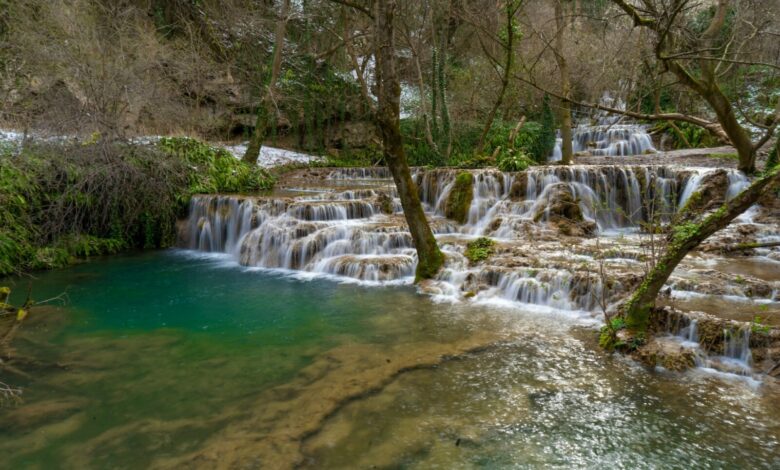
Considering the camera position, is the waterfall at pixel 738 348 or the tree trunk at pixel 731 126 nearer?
the waterfall at pixel 738 348

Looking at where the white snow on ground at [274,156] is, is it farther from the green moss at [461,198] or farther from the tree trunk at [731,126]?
the tree trunk at [731,126]

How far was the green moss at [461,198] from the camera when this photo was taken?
1250cm

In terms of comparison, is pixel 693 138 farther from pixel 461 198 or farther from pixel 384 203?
pixel 384 203

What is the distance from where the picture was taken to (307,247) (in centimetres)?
1050

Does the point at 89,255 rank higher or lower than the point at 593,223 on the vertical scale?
lower

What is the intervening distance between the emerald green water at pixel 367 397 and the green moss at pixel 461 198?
555 centimetres

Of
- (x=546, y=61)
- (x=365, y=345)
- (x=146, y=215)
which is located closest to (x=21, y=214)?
(x=146, y=215)

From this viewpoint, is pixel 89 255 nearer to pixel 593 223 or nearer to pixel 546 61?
pixel 593 223

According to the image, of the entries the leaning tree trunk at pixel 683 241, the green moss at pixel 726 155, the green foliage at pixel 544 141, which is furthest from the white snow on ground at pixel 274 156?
the leaning tree trunk at pixel 683 241

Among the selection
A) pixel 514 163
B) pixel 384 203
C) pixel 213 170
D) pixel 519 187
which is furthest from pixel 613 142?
pixel 213 170

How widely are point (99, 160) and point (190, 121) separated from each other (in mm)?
8435

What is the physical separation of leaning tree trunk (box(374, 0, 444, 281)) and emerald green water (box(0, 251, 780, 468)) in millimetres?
1425

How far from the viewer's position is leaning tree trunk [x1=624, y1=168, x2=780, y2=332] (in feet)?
13.9

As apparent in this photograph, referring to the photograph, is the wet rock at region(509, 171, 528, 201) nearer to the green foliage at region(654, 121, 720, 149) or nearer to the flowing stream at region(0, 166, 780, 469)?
the flowing stream at region(0, 166, 780, 469)
